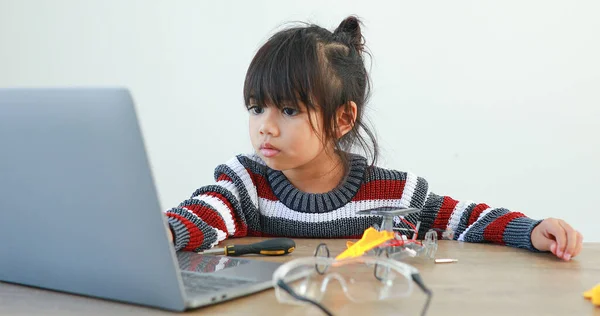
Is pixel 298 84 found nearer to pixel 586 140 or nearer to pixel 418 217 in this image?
pixel 418 217

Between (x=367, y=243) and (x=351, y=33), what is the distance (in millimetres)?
723

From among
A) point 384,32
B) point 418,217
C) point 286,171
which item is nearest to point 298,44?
point 286,171

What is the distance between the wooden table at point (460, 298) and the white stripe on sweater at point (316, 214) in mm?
417

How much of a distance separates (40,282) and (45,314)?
91 millimetres

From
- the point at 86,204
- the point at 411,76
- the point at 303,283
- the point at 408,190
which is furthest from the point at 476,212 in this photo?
the point at 411,76

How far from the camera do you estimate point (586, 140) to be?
2.31 meters

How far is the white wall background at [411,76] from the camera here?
7.57 feet

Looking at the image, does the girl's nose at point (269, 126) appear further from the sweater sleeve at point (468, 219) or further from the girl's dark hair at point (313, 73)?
the sweater sleeve at point (468, 219)

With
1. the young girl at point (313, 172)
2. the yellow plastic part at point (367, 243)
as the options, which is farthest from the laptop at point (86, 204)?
the young girl at point (313, 172)

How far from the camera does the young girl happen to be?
4.01 feet

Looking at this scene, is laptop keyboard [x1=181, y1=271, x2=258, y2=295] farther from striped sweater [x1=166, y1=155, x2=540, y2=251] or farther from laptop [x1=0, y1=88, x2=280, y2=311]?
striped sweater [x1=166, y1=155, x2=540, y2=251]

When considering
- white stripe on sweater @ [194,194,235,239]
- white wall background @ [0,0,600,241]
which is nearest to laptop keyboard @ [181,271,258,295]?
white stripe on sweater @ [194,194,235,239]

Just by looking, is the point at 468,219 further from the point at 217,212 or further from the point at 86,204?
the point at 86,204

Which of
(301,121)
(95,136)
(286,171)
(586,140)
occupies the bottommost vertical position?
(586,140)
